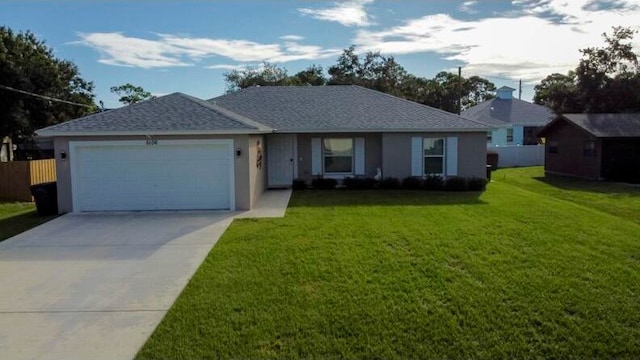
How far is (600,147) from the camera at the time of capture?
22.8 m

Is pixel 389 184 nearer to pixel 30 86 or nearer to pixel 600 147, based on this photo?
pixel 600 147

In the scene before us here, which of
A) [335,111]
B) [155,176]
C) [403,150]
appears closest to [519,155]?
[403,150]

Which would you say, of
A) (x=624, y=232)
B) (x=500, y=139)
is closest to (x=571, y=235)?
(x=624, y=232)

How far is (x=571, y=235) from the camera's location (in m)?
9.55

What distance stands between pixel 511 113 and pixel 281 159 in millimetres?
27655

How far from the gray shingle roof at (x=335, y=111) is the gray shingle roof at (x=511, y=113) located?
63.7 ft

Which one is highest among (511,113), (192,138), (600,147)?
(511,113)

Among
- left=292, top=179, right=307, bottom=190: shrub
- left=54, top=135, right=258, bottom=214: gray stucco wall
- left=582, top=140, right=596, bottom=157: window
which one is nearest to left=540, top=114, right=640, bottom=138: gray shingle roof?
left=582, top=140, right=596, bottom=157: window

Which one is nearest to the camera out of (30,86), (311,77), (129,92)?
(30,86)

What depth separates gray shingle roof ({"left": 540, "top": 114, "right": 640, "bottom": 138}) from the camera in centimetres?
2252

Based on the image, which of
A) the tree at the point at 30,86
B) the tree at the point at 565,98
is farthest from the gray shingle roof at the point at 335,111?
the tree at the point at 565,98

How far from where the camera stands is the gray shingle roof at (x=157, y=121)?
42.9 ft

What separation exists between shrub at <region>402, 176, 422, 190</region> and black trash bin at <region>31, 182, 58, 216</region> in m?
11.3

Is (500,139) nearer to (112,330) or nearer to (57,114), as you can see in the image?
(57,114)
